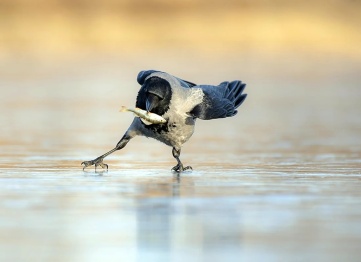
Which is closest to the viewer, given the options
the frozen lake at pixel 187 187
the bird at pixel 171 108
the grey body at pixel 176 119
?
the frozen lake at pixel 187 187

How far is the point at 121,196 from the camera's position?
10648 mm

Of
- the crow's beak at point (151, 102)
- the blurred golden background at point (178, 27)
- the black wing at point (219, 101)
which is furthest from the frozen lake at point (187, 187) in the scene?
the blurred golden background at point (178, 27)

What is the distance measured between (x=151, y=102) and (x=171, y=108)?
0.34m

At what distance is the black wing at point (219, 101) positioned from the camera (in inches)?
530

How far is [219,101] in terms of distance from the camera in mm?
14102

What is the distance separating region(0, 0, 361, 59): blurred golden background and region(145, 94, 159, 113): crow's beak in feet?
67.3

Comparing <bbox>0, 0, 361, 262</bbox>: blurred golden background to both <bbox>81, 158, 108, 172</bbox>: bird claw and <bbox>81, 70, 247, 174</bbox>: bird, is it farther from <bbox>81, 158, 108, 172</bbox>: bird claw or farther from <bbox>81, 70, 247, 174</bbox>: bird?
<bbox>81, 70, 247, 174</bbox>: bird

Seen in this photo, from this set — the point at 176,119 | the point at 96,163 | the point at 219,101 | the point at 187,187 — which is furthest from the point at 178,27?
the point at 187,187

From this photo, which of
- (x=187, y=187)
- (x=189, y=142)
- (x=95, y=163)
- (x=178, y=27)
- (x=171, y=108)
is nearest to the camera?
(x=187, y=187)

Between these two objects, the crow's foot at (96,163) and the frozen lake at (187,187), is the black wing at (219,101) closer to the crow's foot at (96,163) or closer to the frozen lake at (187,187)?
the frozen lake at (187,187)

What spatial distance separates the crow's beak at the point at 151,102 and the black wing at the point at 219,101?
2.21ft

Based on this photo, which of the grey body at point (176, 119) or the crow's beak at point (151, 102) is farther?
the grey body at point (176, 119)

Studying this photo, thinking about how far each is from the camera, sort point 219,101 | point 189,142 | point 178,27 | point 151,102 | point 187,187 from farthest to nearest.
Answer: point 178,27 → point 189,142 → point 219,101 → point 151,102 → point 187,187

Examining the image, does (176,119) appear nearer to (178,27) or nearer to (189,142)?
Result: (189,142)
